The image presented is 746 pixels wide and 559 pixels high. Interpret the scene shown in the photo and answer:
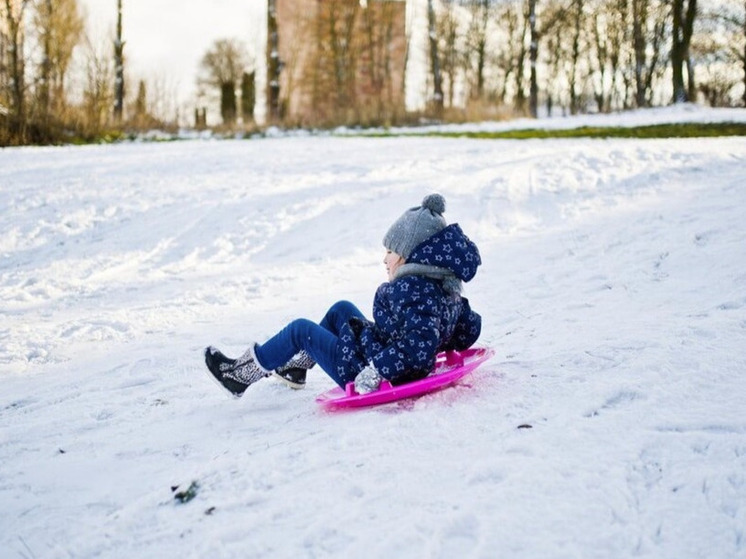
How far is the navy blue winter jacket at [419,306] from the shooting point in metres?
2.76

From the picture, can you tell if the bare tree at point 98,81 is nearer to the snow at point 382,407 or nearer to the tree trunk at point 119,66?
the tree trunk at point 119,66

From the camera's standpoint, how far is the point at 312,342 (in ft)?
10.3

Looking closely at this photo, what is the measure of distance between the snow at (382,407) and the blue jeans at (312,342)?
25cm

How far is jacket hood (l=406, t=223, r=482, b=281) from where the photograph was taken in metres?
2.77

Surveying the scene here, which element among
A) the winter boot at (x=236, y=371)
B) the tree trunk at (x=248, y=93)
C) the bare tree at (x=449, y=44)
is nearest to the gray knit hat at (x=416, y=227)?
the winter boot at (x=236, y=371)

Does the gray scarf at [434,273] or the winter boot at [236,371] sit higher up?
the gray scarf at [434,273]

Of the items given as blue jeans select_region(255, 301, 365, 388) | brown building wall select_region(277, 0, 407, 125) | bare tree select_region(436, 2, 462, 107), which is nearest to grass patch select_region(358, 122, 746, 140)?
blue jeans select_region(255, 301, 365, 388)

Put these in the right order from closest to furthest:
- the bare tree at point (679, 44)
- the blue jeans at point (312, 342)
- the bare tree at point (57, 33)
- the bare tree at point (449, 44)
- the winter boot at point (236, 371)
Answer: the blue jeans at point (312, 342) → the winter boot at point (236, 371) → the bare tree at point (57, 33) → the bare tree at point (679, 44) → the bare tree at point (449, 44)

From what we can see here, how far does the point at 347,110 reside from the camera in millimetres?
19328

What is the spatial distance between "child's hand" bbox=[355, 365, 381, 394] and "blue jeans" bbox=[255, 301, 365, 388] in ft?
0.73

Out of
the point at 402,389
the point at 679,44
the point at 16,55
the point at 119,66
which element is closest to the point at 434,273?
the point at 402,389

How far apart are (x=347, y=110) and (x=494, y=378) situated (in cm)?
1721

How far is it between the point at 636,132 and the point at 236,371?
11880 millimetres

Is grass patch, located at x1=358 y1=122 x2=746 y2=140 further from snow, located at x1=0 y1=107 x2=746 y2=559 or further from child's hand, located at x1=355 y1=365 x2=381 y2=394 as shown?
→ child's hand, located at x1=355 y1=365 x2=381 y2=394
